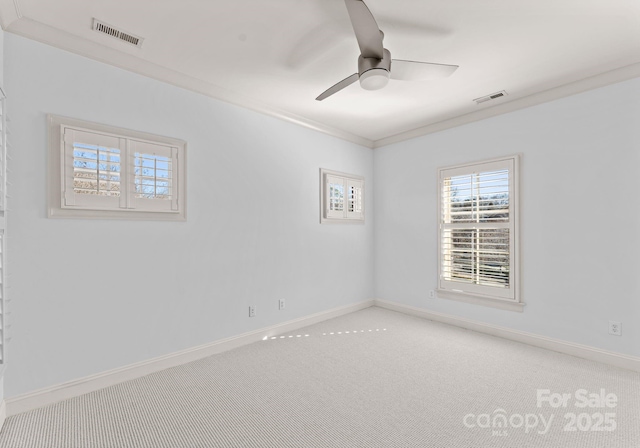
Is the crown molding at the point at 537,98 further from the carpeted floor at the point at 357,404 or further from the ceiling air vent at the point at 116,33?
the ceiling air vent at the point at 116,33

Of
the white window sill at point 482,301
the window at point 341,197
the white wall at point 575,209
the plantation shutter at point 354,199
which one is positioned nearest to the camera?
the white wall at point 575,209

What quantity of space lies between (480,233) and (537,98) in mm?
1507

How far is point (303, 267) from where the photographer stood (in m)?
3.92

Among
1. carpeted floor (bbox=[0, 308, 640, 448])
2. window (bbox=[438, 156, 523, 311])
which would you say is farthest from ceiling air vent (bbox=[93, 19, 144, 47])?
window (bbox=[438, 156, 523, 311])

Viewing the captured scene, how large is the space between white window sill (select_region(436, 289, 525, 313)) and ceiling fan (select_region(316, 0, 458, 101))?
256cm

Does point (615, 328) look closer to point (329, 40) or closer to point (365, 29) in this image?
point (365, 29)

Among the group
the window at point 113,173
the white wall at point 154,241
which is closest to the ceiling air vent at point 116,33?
the white wall at point 154,241

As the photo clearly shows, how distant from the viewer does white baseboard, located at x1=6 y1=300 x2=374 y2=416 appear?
2097 millimetres

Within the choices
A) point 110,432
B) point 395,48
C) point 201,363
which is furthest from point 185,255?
point 395,48

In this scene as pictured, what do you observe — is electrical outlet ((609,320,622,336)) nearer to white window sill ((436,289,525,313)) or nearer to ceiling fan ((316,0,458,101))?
white window sill ((436,289,525,313))

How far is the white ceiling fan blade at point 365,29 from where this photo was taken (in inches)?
69.1

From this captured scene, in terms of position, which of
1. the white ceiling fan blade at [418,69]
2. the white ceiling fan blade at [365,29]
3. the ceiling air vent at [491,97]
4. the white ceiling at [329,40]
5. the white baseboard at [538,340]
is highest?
the white ceiling at [329,40]

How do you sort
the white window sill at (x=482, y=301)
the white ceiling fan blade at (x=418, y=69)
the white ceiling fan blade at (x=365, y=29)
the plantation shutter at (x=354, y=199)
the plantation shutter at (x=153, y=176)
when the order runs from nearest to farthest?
the white ceiling fan blade at (x=365, y=29) < the white ceiling fan blade at (x=418, y=69) < the plantation shutter at (x=153, y=176) < the white window sill at (x=482, y=301) < the plantation shutter at (x=354, y=199)

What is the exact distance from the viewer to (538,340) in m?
3.21
